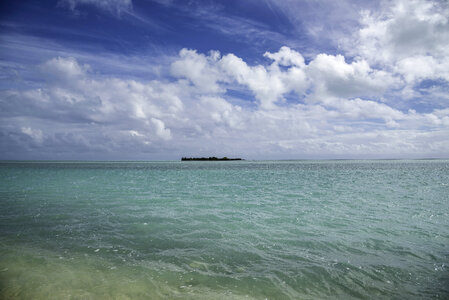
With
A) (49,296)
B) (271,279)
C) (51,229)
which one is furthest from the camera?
(51,229)

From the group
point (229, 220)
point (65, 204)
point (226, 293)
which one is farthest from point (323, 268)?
point (65, 204)

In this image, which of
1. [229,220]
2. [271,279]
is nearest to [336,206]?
[229,220]

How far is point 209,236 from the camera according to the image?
13633 mm

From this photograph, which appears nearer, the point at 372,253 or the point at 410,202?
the point at 372,253

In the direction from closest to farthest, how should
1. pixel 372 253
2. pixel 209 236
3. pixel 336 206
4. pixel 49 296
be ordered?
pixel 49 296 → pixel 372 253 → pixel 209 236 → pixel 336 206

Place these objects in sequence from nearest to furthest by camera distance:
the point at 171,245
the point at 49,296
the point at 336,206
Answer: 1. the point at 49,296
2. the point at 171,245
3. the point at 336,206

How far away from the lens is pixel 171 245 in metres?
12.3

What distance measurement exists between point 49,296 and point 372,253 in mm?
12403

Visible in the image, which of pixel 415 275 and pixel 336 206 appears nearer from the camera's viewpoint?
pixel 415 275

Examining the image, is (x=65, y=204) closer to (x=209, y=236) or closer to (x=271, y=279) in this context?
(x=209, y=236)

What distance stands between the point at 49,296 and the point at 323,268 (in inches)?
364

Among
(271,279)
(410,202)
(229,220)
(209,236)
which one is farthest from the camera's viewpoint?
(410,202)

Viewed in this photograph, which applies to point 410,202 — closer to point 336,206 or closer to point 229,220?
point 336,206

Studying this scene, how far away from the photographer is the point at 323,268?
9727 millimetres
